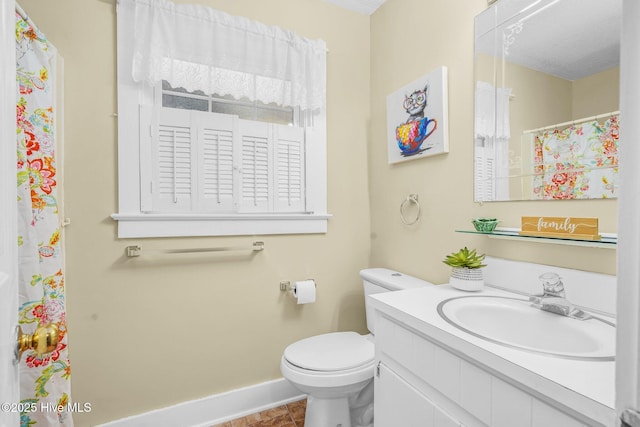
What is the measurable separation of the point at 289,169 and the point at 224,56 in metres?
0.69

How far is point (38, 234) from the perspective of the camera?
3.62 ft

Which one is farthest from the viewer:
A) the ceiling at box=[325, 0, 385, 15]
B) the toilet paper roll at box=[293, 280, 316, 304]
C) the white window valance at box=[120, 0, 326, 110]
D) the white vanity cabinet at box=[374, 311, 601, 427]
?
the ceiling at box=[325, 0, 385, 15]

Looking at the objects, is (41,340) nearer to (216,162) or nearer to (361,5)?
(216,162)

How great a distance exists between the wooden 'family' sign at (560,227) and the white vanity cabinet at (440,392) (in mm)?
552

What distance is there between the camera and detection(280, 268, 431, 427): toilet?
134 centimetres

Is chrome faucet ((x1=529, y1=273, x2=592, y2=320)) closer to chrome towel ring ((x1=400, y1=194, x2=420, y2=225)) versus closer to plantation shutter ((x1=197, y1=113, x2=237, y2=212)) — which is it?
chrome towel ring ((x1=400, y1=194, x2=420, y2=225))

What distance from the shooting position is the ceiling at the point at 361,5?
1943mm

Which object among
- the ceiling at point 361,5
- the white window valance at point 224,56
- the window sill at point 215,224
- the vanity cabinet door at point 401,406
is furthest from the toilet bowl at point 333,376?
the ceiling at point 361,5

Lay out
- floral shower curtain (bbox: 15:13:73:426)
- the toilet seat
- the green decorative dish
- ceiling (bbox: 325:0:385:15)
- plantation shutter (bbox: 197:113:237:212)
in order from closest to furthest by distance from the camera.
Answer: floral shower curtain (bbox: 15:13:73:426) → the green decorative dish → the toilet seat → plantation shutter (bbox: 197:113:237:212) → ceiling (bbox: 325:0:385:15)

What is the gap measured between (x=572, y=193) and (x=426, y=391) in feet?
2.70

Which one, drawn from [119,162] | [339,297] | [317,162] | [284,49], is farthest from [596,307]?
[119,162]

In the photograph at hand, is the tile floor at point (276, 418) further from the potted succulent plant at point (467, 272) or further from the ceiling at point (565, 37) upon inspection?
the ceiling at point (565, 37)

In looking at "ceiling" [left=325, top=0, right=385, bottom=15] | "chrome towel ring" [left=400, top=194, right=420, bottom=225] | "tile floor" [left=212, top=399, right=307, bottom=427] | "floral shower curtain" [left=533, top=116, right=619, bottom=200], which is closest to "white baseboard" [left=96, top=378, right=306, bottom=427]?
"tile floor" [left=212, top=399, right=307, bottom=427]

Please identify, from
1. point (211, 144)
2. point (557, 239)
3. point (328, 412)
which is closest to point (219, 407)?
point (328, 412)
